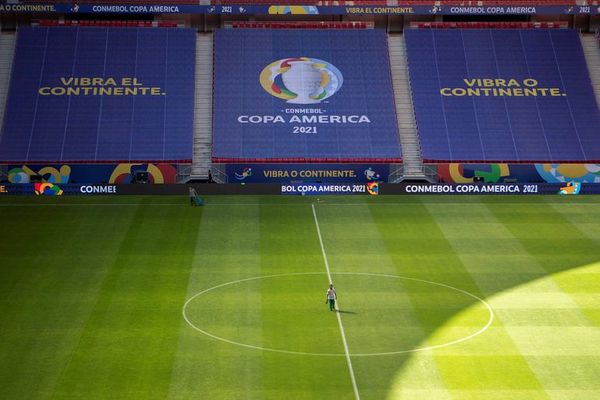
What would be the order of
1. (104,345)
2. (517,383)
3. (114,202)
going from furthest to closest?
(114,202) → (104,345) → (517,383)

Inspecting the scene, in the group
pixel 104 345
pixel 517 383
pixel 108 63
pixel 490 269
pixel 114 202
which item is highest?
pixel 108 63

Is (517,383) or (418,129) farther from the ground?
(418,129)

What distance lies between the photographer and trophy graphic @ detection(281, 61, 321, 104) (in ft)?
209

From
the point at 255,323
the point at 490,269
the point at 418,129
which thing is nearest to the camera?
the point at 255,323

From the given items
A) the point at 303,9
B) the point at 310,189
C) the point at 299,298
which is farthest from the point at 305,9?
the point at 299,298

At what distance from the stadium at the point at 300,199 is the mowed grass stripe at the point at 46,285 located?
13 centimetres

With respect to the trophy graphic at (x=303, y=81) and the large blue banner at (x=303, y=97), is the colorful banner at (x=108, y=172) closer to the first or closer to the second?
the large blue banner at (x=303, y=97)

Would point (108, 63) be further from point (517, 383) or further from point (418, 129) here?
point (517, 383)

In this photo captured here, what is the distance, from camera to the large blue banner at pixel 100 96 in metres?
59.5

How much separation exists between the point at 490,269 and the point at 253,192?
16382 mm

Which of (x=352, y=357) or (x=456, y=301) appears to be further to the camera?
(x=456, y=301)

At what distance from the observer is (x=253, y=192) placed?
5569cm

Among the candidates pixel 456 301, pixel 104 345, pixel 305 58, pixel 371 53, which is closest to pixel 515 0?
pixel 371 53

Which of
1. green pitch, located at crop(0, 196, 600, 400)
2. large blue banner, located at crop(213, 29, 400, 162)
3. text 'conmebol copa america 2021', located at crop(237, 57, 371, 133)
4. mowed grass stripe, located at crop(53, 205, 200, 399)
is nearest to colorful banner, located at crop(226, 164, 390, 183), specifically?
large blue banner, located at crop(213, 29, 400, 162)
